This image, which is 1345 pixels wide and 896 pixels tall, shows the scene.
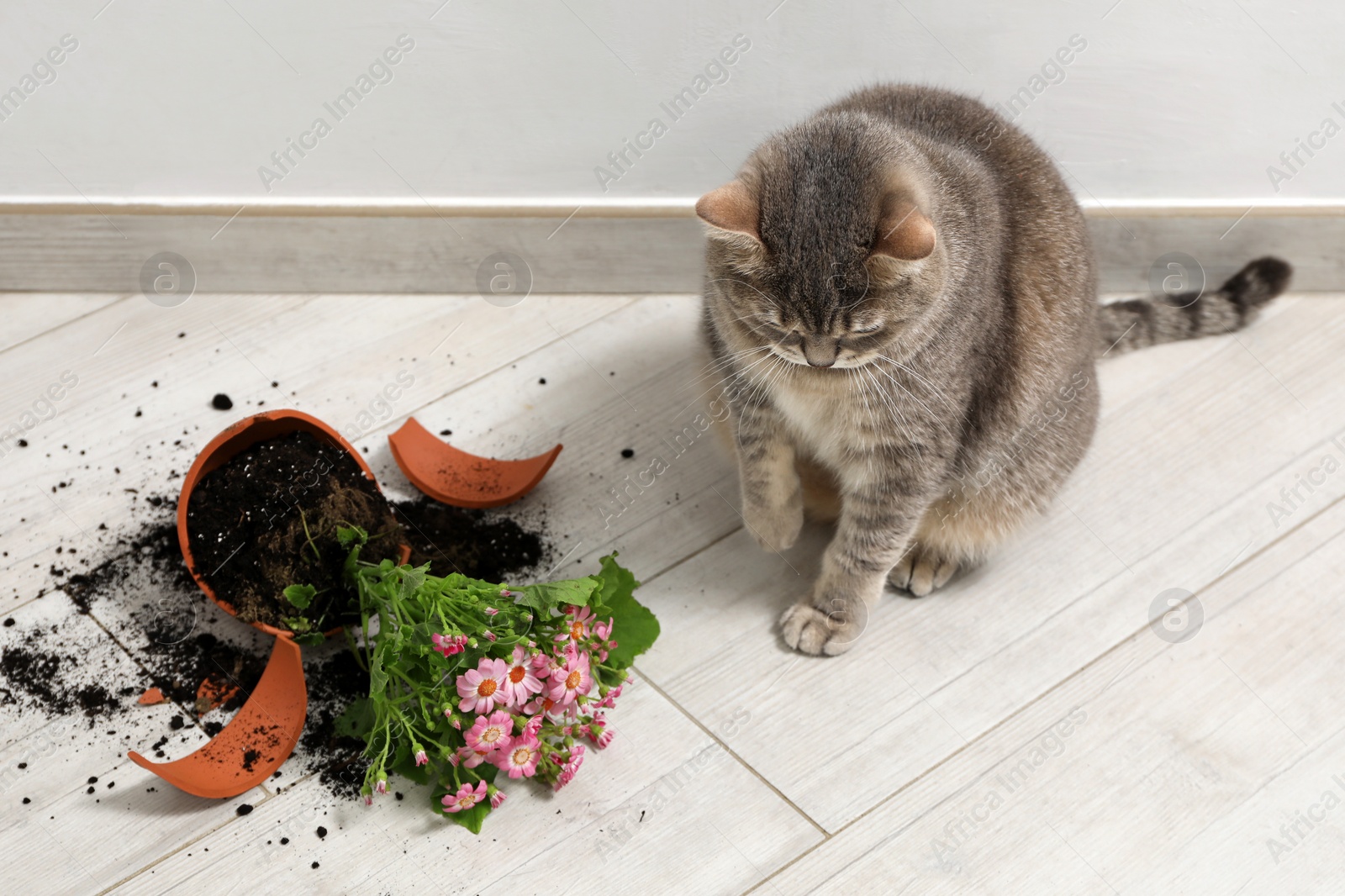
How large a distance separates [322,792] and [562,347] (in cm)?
85

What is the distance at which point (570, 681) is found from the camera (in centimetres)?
129

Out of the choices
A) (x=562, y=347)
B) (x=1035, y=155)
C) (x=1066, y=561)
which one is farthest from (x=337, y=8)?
(x=1066, y=561)

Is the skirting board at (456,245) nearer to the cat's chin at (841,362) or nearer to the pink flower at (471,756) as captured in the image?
the cat's chin at (841,362)

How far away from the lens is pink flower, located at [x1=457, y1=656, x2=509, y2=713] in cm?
124

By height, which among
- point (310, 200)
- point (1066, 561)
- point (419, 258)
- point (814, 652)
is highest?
point (310, 200)

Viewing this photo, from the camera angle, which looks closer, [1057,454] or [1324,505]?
[1057,454]

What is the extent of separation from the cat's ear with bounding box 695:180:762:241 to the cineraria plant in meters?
0.45

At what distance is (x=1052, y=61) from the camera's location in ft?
5.66

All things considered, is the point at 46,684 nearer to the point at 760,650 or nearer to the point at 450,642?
A: the point at 450,642

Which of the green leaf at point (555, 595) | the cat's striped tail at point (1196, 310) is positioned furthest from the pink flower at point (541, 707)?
the cat's striped tail at point (1196, 310)

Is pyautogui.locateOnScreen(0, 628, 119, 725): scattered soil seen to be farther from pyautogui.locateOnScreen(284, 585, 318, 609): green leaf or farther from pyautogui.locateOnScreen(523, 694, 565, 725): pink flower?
pyautogui.locateOnScreen(523, 694, 565, 725): pink flower

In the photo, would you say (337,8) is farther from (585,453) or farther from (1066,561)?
(1066,561)

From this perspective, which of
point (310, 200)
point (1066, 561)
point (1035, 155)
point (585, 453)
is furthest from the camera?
point (310, 200)

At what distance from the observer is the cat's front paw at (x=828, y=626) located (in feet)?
4.94
